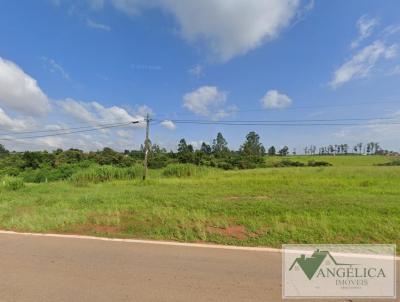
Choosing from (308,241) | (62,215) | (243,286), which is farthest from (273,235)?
(62,215)

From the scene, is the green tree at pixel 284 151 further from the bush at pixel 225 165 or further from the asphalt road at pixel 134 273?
the asphalt road at pixel 134 273

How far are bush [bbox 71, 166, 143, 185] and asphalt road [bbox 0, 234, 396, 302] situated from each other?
18446 millimetres

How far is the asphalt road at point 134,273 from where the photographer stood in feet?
10.3

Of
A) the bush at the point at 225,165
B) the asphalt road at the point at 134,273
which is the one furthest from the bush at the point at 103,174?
the bush at the point at 225,165

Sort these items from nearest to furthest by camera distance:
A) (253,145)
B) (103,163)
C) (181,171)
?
1. (181,171)
2. (103,163)
3. (253,145)

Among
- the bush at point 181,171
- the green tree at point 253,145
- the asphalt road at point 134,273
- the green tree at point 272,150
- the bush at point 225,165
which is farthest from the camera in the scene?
the green tree at point 272,150

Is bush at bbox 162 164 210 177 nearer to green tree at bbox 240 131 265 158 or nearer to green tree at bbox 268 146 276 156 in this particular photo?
green tree at bbox 240 131 265 158

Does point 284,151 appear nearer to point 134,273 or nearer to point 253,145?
point 253,145

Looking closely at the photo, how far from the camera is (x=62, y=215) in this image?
24.2ft

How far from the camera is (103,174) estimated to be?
76.7 feet

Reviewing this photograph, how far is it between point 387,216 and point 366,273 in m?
3.78

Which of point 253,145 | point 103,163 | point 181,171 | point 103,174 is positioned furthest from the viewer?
point 253,145

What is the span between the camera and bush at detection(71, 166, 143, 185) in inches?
882

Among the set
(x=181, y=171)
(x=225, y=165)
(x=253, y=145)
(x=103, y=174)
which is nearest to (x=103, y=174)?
(x=103, y=174)
